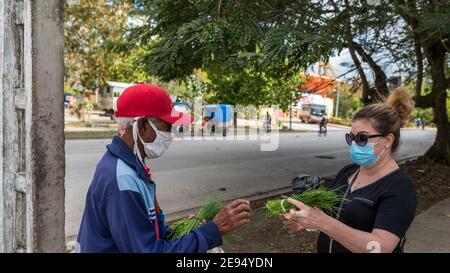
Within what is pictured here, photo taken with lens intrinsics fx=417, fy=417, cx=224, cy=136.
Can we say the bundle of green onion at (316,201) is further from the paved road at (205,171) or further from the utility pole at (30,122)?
the paved road at (205,171)

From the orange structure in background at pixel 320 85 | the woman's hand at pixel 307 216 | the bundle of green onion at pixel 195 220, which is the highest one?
the orange structure in background at pixel 320 85

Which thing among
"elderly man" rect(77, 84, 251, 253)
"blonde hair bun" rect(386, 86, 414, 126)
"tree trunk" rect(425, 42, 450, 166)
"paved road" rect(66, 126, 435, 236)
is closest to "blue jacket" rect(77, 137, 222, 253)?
"elderly man" rect(77, 84, 251, 253)

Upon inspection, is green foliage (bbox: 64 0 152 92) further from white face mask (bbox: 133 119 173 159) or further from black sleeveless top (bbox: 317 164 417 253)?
black sleeveless top (bbox: 317 164 417 253)

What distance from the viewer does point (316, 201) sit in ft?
7.97

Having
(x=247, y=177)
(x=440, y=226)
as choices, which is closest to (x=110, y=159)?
(x=440, y=226)

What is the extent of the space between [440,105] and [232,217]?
11.7 m

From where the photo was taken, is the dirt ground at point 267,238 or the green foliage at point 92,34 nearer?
the dirt ground at point 267,238

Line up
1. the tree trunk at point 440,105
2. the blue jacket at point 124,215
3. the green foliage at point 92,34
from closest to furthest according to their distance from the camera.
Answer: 1. the blue jacket at point 124,215
2. the tree trunk at point 440,105
3. the green foliage at point 92,34

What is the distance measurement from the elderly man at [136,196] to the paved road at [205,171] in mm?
4423

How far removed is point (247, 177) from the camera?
10805 millimetres

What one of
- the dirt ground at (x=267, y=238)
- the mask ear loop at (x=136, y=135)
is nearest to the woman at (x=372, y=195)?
the mask ear loop at (x=136, y=135)

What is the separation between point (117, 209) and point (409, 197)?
144 cm

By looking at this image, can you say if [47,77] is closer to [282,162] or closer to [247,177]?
[247,177]

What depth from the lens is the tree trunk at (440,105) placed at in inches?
416
